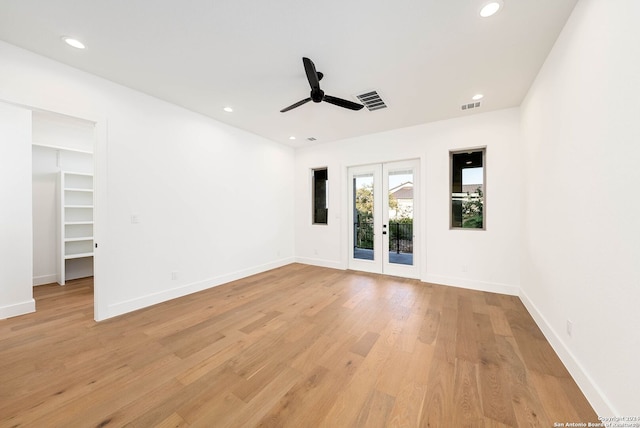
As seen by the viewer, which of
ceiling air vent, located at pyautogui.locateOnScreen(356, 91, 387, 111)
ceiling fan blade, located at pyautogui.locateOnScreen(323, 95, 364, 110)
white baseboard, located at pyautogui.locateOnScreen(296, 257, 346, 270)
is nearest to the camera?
ceiling fan blade, located at pyautogui.locateOnScreen(323, 95, 364, 110)

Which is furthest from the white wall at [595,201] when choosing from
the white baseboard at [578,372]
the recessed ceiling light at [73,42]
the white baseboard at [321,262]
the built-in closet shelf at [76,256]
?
the built-in closet shelf at [76,256]

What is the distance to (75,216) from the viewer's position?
468 cm

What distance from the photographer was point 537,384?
181 cm

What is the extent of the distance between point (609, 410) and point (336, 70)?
3576mm

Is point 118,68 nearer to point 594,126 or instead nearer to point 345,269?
point 594,126

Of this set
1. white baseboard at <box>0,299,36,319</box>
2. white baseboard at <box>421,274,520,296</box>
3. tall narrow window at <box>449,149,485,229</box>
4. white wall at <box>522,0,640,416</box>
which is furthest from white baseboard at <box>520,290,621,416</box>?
white baseboard at <box>0,299,36,319</box>

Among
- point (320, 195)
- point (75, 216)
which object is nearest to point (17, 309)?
point (75, 216)

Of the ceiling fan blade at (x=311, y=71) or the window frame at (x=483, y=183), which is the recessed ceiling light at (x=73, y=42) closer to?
the ceiling fan blade at (x=311, y=71)

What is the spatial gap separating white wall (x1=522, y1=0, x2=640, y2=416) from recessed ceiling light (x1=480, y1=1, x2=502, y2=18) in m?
0.58

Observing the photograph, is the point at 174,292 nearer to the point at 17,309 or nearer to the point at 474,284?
the point at 17,309

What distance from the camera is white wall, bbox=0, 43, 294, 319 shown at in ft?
8.96

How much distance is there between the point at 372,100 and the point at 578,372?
3.61 meters

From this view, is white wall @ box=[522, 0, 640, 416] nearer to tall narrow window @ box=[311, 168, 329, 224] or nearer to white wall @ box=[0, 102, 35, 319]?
tall narrow window @ box=[311, 168, 329, 224]

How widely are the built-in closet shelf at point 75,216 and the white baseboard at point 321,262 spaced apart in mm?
4327
